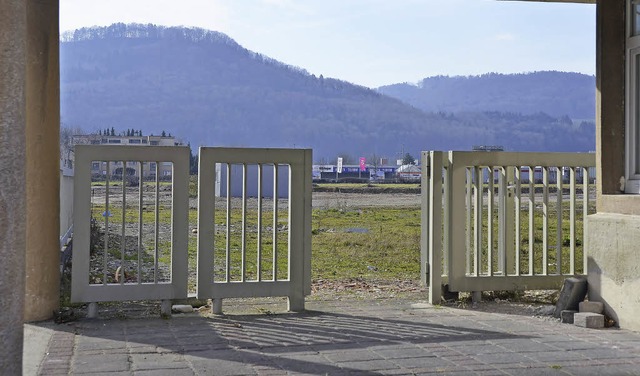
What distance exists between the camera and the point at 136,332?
6.61 m

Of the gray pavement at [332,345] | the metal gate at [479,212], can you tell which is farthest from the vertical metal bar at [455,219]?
the gray pavement at [332,345]

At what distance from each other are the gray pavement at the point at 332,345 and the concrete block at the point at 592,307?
327 millimetres

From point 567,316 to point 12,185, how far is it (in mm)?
5215

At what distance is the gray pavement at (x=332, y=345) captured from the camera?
17.5 ft

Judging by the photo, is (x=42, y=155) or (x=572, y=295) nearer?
(x=42, y=155)

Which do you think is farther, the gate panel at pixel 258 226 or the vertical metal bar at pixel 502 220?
the vertical metal bar at pixel 502 220

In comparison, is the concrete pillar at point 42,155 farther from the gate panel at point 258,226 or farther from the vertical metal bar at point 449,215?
the vertical metal bar at point 449,215

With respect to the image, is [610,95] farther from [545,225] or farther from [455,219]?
[455,219]

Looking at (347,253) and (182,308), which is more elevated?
(182,308)

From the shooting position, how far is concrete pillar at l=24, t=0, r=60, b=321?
22.8 ft

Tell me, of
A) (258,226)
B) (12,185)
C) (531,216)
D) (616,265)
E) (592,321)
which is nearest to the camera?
(12,185)

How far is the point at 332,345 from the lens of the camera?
611 centimetres

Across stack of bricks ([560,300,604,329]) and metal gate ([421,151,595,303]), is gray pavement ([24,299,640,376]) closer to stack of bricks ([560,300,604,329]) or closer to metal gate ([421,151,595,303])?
stack of bricks ([560,300,604,329])

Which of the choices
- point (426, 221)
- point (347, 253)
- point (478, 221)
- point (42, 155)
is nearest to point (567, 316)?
point (478, 221)
